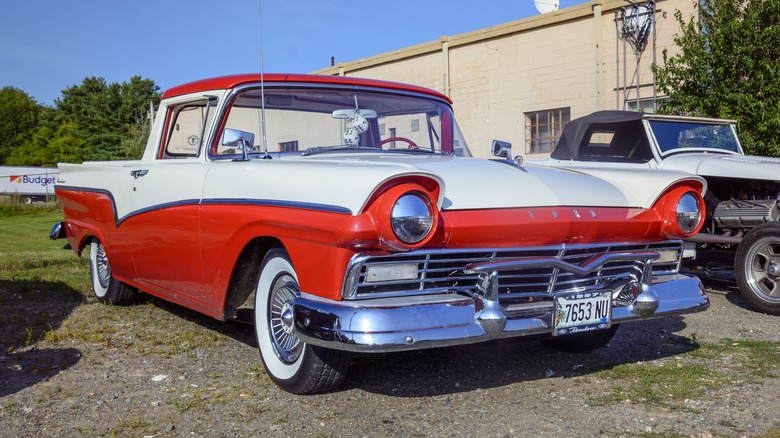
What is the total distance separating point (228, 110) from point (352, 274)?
1.69 meters

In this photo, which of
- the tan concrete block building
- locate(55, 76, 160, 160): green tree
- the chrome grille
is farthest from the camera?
locate(55, 76, 160, 160): green tree

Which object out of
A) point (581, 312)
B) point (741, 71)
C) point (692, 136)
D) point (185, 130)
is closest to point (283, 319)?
point (581, 312)

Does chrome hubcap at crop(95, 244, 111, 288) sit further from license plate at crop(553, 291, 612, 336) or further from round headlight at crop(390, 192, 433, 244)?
license plate at crop(553, 291, 612, 336)

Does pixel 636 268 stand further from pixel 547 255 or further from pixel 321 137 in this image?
pixel 321 137

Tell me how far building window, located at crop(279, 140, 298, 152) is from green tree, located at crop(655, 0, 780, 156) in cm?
733

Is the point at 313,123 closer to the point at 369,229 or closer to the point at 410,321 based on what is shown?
the point at 369,229

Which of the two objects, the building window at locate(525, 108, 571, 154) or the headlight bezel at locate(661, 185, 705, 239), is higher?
the building window at locate(525, 108, 571, 154)

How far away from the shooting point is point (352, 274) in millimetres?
2740

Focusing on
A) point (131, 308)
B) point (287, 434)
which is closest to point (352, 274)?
point (287, 434)

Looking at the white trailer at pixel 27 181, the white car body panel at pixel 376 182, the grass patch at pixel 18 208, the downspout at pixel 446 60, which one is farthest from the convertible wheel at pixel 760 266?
the white trailer at pixel 27 181

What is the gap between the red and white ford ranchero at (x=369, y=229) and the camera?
9.03 feet

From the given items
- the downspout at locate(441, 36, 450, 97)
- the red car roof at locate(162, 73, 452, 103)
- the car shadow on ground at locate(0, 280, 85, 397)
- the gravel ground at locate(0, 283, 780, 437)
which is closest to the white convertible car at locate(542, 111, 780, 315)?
the gravel ground at locate(0, 283, 780, 437)

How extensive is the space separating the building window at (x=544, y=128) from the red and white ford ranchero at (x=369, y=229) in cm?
1250

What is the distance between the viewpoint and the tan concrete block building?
14953 millimetres
